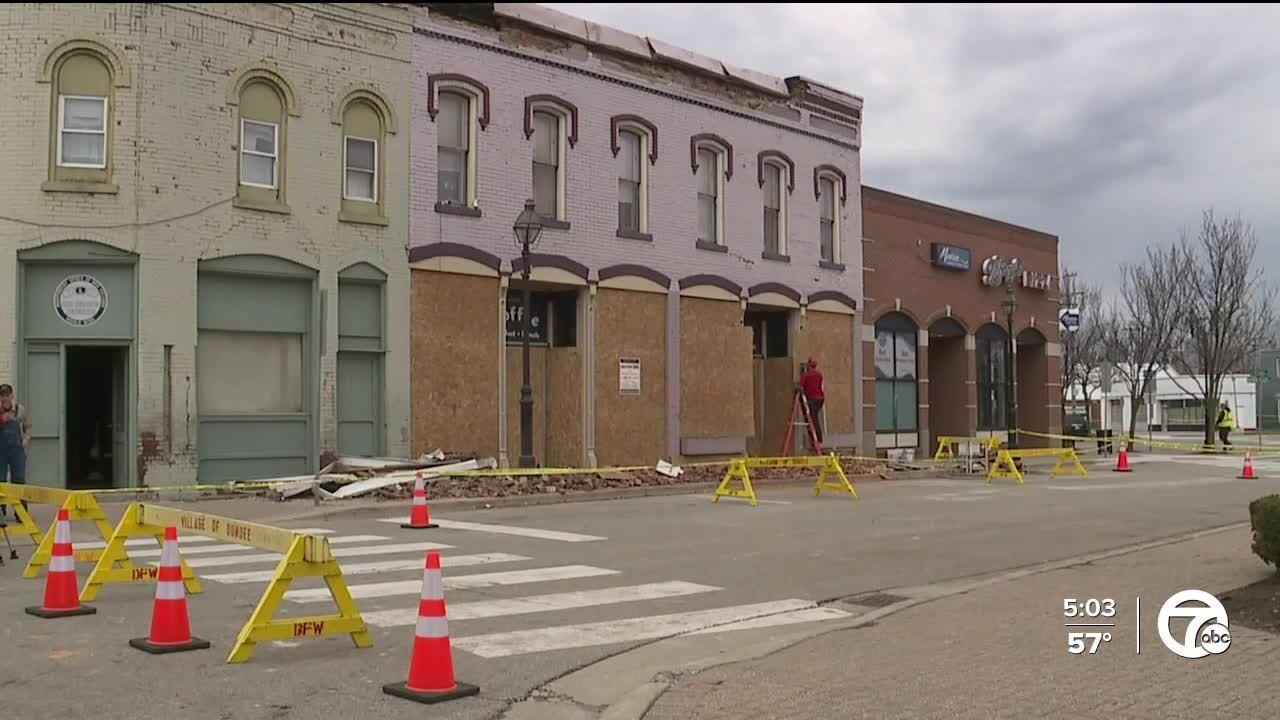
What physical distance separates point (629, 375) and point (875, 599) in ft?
51.1

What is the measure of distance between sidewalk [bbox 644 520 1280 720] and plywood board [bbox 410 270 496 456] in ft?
46.1

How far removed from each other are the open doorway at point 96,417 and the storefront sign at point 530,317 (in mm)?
7438

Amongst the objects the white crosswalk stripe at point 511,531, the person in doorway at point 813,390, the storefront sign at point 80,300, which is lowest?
the white crosswalk stripe at point 511,531

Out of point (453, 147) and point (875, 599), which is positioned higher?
point (453, 147)

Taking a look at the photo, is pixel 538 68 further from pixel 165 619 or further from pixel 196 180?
pixel 165 619

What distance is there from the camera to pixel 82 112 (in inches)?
754

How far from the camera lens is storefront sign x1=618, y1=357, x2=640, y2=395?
2562cm

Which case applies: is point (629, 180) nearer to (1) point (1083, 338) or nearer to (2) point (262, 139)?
(2) point (262, 139)

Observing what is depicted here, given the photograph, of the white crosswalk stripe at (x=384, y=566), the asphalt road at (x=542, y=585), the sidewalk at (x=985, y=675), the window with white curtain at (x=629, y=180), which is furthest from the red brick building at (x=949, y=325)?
the sidewalk at (x=985, y=675)

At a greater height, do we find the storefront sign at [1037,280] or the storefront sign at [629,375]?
the storefront sign at [1037,280]

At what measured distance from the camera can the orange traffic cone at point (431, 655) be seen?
6.68 m

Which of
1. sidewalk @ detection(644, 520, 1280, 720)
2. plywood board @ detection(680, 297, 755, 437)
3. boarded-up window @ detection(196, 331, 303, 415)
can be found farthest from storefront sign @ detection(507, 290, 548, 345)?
sidewalk @ detection(644, 520, 1280, 720)

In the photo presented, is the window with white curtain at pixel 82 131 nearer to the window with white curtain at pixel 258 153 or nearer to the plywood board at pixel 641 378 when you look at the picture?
the window with white curtain at pixel 258 153

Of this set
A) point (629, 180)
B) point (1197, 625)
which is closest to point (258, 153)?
point (629, 180)
